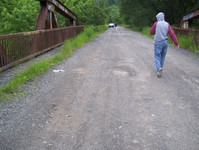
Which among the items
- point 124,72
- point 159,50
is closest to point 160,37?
point 159,50

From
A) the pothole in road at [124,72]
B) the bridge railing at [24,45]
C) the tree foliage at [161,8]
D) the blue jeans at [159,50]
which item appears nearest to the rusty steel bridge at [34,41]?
the bridge railing at [24,45]

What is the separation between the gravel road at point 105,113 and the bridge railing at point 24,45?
192cm

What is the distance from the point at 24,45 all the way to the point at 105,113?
20.8 ft

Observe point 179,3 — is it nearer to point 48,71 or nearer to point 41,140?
point 48,71

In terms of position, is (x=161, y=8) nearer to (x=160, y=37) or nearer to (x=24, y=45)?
(x=24, y=45)

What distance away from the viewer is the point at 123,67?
27.4 ft

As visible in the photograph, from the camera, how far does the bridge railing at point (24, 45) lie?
8.03 metres

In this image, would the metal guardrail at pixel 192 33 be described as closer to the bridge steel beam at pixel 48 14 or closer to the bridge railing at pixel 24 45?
the bridge railing at pixel 24 45

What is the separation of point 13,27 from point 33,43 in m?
5.28

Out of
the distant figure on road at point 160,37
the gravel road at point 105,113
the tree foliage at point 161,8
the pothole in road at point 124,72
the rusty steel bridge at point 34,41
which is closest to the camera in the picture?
the gravel road at point 105,113

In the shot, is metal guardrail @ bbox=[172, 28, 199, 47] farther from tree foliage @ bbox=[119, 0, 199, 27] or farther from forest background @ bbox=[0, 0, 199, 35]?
tree foliage @ bbox=[119, 0, 199, 27]

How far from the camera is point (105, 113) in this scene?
446cm

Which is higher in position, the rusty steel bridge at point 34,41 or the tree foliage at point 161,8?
the tree foliage at point 161,8

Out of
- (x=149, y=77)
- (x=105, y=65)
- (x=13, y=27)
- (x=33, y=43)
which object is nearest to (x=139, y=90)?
(x=149, y=77)
